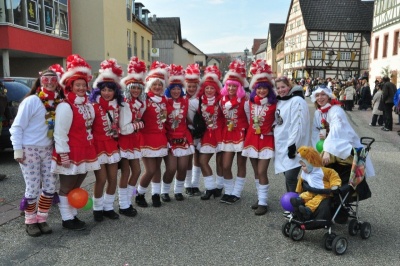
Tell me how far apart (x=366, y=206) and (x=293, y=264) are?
7.24 feet

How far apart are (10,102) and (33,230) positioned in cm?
434

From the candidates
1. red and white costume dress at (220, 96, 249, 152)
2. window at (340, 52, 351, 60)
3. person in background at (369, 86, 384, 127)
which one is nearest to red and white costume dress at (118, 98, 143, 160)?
red and white costume dress at (220, 96, 249, 152)

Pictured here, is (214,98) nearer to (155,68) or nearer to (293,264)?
(155,68)

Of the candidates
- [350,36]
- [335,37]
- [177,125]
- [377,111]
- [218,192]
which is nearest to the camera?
[177,125]

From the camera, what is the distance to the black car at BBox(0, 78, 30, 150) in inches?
283

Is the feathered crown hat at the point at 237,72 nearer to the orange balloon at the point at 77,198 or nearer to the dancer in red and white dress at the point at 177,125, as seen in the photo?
the dancer in red and white dress at the point at 177,125

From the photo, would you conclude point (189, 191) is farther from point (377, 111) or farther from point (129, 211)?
point (377, 111)

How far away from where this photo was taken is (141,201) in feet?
17.1

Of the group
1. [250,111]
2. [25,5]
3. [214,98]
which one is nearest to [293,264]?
[250,111]

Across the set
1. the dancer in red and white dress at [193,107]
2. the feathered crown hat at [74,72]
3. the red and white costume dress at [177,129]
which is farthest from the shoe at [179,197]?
the feathered crown hat at [74,72]

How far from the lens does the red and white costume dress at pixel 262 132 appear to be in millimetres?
4867

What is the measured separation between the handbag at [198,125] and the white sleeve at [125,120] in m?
1.09

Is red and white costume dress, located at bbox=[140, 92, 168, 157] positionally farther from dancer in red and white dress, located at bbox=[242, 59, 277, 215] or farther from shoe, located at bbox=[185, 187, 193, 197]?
dancer in red and white dress, located at bbox=[242, 59, 277, 215]

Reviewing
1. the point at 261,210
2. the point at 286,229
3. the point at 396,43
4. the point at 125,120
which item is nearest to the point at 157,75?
the point at 125,120
